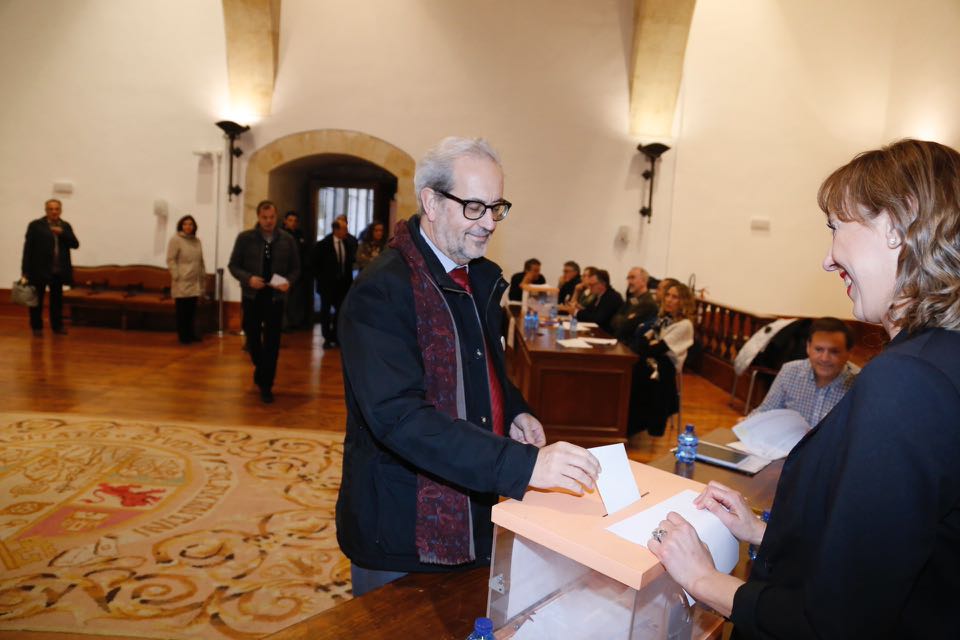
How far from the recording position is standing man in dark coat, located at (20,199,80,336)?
8289mm

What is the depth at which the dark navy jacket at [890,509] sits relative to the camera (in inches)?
29.2

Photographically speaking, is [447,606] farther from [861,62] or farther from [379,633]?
[861,62]

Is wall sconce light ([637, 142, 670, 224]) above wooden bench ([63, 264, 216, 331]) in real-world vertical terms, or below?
above

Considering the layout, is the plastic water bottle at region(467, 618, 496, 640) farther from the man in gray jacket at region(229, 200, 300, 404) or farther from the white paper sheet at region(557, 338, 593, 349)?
the man in gray jacket at region(229, 200, 300, 404)

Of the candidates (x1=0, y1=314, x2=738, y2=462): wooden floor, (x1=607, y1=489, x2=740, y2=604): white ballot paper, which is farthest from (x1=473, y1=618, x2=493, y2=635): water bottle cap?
(x1=0, y1=314, x2=738, y2=462): wooden floor

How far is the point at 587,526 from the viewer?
3.67 ft

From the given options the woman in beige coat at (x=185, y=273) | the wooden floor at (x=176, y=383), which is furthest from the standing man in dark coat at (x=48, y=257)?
the woman in beige coat at (x=185, y=273)

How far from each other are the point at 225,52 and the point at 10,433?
6918 millimetres

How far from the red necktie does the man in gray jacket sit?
4476 mm

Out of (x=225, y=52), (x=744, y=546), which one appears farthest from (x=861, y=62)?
(x=744, y=546)

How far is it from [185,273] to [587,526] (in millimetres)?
8595

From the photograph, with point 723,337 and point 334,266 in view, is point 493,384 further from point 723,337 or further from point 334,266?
point 334,266

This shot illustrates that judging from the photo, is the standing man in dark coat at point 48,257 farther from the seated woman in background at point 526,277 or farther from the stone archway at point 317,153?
the seated woman in background at point 526,277

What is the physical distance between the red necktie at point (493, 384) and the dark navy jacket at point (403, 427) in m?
0.03
